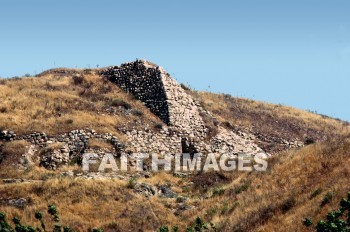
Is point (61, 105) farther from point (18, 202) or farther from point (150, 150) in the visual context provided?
point (18, 202)

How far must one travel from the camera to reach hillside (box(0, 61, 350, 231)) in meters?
26.5

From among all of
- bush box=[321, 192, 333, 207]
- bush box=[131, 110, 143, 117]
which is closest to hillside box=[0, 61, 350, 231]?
bush box=[321, 192, 333, 207]

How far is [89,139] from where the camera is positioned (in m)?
42.8

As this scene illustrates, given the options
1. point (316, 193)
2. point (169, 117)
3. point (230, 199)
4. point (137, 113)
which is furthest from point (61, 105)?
point (316, 193)

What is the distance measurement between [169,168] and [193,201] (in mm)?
10502

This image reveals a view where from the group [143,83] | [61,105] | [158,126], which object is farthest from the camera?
[143,83]

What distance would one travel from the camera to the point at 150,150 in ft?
149

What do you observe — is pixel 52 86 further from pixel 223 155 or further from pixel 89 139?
pixel 223 155

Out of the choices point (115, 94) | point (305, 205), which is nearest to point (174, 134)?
point (115, 94)

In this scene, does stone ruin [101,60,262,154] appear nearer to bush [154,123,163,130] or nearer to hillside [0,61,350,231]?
hillside [0,61,350,231]

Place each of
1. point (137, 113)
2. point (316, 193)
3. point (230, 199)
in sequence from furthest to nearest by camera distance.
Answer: point (137, 113), point (230, 199), point (316, 193)

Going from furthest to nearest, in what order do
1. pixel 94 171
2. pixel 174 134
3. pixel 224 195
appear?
1. pixel 174 134
2. pixel 94 171
3. pixel 224 195

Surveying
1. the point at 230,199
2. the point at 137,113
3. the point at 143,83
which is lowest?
the point at 230,199

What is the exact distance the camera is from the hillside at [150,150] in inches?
1041
